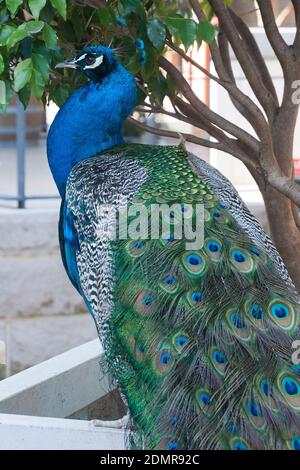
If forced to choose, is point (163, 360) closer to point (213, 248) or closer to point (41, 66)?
point (213, 248)

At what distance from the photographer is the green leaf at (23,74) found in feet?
6.85

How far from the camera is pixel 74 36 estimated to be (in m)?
2.64

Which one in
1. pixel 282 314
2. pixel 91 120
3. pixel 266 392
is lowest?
pixel 266 392

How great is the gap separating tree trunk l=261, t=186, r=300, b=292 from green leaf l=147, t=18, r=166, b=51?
718 mm

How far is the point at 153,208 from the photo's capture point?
7.57ft

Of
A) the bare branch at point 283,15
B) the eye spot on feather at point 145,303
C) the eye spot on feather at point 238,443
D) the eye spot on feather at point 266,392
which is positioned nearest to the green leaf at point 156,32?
the eye spot on feather at point 145,303

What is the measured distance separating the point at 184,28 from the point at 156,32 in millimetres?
70

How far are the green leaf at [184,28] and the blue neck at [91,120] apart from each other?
0.39m

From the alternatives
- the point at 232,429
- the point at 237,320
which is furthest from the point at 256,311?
the point at 232,429

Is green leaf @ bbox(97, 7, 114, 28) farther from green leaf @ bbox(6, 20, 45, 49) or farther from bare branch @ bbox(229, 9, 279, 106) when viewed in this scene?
bare branch @ bbox(229, 9, 279, 106)

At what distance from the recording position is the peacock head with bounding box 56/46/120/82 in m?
2.55

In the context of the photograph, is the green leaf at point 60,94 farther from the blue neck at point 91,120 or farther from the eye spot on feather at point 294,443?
the eye spot on feather at point 294,443

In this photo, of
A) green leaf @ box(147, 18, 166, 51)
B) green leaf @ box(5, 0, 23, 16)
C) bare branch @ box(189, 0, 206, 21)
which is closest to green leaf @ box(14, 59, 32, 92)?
green leaf @ box(5, 0, 23, 16)
